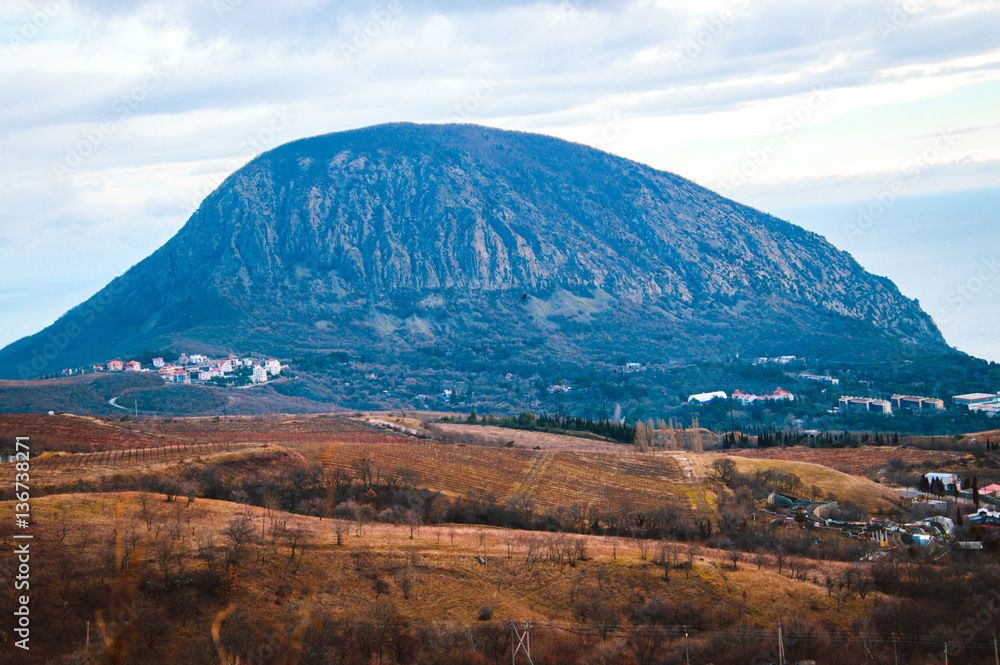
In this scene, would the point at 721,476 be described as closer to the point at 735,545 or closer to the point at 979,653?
the point at 735,545

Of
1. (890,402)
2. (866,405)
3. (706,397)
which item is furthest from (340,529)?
(890,402)

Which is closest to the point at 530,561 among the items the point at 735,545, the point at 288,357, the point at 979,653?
the point at 735,545

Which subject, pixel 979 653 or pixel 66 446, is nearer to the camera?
pixel 979 653

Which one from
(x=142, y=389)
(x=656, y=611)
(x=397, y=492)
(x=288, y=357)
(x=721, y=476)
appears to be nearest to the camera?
(x=656, y=611)

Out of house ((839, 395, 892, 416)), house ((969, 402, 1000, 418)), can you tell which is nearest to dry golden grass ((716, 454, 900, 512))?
house ((839, 395, 892, 416))

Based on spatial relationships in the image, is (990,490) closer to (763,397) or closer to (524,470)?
(524,470)

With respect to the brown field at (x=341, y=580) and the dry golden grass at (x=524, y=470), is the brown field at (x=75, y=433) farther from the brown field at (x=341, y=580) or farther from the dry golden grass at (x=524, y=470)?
the brown field at (x=341, y=580)

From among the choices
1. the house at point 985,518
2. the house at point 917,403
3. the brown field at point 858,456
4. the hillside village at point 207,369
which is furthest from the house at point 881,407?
the hillside village at point 207,369
